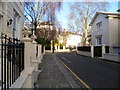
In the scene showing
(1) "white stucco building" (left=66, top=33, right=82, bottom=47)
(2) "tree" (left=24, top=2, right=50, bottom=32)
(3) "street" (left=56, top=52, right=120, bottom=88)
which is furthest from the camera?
(1) "white stucco building" (left=66, top=33, right=82, bottom=47)


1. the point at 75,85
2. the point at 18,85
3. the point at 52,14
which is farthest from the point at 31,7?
the point at 18,85

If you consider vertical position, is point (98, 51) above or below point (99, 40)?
below

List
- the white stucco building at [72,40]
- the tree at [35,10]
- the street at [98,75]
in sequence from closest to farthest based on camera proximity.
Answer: the street at [98,75]
the tree at [35,10]
the white stucco building at [72,40]

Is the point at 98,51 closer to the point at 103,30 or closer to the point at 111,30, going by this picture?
the point at 111,30

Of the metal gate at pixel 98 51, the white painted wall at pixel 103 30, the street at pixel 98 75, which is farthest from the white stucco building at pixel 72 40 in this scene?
the street at pixel 98 75

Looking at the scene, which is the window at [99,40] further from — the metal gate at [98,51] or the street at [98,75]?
the street at [98,75]

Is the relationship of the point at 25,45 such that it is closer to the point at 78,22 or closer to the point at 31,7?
the point at 31,7

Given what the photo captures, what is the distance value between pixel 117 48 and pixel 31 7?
1382cm

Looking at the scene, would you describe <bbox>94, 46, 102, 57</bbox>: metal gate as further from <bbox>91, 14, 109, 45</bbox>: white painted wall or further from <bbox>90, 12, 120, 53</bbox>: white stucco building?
<bbox>91, 14, 109, 45</bbox>: white painted wall

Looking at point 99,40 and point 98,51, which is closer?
point 98,51

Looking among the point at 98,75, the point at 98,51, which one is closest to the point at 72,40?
the point at 98,51

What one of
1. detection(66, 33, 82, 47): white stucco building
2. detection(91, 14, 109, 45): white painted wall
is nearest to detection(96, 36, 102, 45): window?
detection(91, 14, 109, 45): white painted wall

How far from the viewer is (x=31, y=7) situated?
21.4 metres

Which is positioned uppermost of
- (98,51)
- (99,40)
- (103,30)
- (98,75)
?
(103,30)
